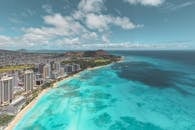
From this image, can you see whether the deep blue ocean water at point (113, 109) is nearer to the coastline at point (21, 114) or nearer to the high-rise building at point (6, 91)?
the coastline at point (21, 114)

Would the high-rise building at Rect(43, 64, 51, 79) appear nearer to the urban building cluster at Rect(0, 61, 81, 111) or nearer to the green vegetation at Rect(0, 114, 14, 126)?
the urban building cluster at Rect(0, 61, 81, 111)

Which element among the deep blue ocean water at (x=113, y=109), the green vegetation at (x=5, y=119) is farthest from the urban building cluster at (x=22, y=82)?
the green vegetation at (x=5, y=119)

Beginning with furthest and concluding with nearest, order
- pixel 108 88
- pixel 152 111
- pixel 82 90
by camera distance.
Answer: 1. pixel 108 88
2. pixel 82 90
3. pixel 152 111

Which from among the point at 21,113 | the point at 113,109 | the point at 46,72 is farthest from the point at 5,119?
the point at 46,72

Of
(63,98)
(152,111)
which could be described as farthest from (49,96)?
(152,111)

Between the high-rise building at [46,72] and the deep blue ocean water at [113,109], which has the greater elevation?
the high-rise building at [46,72]

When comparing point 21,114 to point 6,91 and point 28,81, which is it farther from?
point 28,81

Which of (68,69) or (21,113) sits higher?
(68,69)

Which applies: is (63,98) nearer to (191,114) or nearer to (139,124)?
(139,124)

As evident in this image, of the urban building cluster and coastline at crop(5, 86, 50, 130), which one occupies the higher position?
the urban building cluster

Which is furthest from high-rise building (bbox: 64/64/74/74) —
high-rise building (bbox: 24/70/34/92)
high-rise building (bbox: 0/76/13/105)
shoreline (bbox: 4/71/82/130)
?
high-rise building (bbox: 0/76/13/105)

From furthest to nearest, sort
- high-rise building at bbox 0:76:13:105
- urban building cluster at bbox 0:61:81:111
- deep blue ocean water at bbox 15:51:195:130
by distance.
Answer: urban building cluster at bbox 0:61:81:111
high-rise building at bbox 0:76:13:105
deep blue ocean water at bbox 15:51:195:130
